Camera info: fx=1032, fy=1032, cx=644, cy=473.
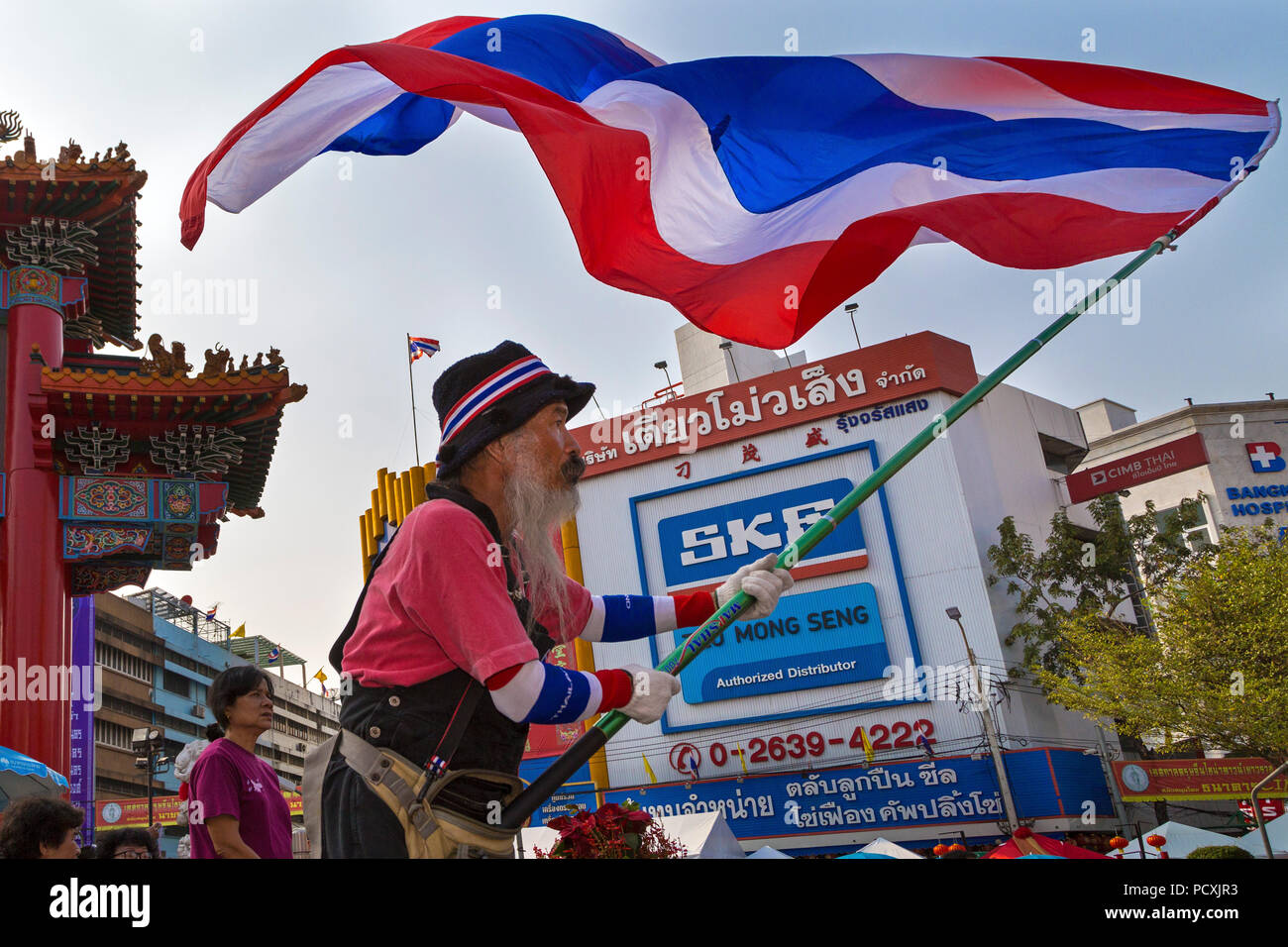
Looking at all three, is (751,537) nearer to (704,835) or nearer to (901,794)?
(901,794)

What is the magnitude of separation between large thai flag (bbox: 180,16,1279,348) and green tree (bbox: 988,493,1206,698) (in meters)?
24.1

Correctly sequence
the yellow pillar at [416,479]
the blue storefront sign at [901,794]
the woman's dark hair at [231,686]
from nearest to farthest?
the woman's dark hair at [231,686], the blue storefront sign at [901,794], the yellow pillar at [416,479]

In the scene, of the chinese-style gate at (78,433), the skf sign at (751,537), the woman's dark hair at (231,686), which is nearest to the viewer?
the woman's dark hair at (231,686)

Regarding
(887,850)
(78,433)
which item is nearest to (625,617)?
(78,433)

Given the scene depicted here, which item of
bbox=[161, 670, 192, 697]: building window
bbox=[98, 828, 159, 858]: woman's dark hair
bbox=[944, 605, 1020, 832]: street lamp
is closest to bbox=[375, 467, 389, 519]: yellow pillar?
bbox=[944, 605, 1020, 832]: street lamp

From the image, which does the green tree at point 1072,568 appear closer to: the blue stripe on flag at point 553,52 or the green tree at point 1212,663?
the green tree at point 1212,663

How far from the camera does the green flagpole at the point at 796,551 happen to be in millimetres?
2447

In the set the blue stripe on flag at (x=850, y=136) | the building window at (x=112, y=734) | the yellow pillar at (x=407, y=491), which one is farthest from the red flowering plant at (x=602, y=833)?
the building window at (x=112, y=734)

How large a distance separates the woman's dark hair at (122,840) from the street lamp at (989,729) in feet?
74.6

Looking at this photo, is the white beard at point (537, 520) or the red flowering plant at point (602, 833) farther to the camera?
the red flowering plant at point (602, 833)

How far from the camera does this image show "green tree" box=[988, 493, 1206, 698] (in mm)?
27062

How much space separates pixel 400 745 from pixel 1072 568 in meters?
28.7

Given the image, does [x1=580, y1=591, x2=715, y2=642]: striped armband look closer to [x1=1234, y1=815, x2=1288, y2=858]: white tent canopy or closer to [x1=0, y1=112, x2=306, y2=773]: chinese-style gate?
[x1=0, y1=112, x2=306, y2=773]: chinese-style gate
